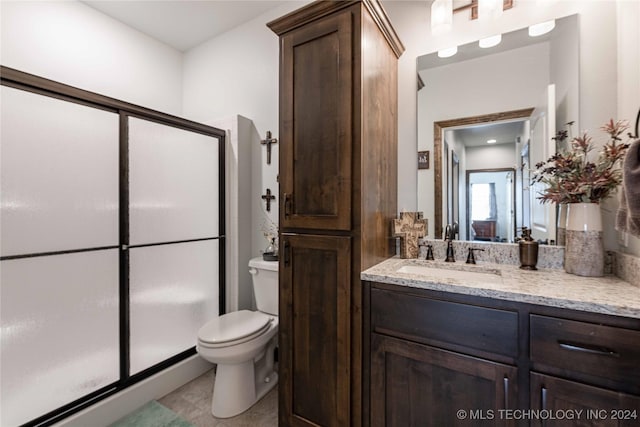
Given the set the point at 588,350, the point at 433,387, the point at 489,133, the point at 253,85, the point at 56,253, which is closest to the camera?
the point at 588,350

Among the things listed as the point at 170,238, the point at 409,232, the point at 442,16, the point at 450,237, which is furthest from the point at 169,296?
the point at 442,16

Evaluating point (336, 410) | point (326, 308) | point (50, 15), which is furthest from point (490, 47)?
point (50, 15)

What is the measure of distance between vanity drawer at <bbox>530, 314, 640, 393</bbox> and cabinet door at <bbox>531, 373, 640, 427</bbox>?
0.03 m

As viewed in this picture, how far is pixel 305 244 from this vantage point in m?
1.37

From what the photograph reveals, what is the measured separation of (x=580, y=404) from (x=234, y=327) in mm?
1609

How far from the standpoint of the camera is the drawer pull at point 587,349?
0.84 m

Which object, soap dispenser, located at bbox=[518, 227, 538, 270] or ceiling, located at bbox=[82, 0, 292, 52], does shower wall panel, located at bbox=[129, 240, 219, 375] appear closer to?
ceiling, located at bbox=[82, 0, 292, 52]

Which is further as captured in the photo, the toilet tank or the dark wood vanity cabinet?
the toilet tank

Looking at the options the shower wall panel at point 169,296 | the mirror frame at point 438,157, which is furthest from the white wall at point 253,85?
the mirror frame at point 438,157

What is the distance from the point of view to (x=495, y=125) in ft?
4.98

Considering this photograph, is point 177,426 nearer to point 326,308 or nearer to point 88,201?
point 326,308

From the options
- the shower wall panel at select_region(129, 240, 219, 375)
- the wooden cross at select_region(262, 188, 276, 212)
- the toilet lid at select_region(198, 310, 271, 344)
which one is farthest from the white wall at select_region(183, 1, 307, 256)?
the toilet lid at select_region(198, 310, 271, 344)

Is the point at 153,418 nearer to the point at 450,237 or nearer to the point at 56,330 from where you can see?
the point at 56,330

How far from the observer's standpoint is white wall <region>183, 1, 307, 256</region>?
224 cm
